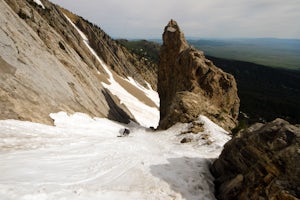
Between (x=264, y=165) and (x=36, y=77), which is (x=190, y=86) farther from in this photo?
(x=264, y=165)

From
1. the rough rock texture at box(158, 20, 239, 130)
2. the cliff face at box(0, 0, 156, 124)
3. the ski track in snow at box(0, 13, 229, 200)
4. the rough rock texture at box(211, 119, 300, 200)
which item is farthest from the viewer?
the rough rock texture at box(158, 20, 239, 130)

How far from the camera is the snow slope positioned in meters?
11.3

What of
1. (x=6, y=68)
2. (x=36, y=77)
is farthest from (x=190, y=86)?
(x=6, y=68)

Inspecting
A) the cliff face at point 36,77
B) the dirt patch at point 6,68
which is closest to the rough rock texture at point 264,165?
the cliff face at point 36,77

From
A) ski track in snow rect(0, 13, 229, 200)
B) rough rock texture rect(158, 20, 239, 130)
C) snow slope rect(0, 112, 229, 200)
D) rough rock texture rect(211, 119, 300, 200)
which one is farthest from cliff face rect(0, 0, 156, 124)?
rough rock texture rect(211, 119, 300, 200)

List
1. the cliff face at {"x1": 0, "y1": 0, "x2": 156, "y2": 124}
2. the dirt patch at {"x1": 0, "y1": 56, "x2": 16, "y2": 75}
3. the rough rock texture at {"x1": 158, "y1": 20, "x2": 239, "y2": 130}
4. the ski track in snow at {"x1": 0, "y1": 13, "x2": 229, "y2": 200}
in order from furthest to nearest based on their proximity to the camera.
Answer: the rough rock texture at {"x1": 158, "y1": 20, "x2": 239, "y2": 130}
the dirt patch at {"x1": 0, "y1": 56, "x2": 16, "y2": 75}
the cliff face at {"x1": 0, "y1": 0, "x2": 156, "y2": 124}
the ski track in snow at {"x1": 0, "y1": 13, "x2": 229, "y2": 200}

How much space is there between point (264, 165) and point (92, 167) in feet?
27.9

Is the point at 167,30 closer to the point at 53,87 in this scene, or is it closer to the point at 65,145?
the point at 53,87

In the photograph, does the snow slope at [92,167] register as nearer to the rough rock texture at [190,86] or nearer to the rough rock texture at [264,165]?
the rough rock texture at [264,165]

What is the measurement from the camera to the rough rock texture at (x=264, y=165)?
11453 mm

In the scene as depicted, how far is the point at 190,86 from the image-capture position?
1449 inches

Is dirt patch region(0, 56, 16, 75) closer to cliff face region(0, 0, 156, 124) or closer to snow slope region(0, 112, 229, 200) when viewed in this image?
cliff face region(0, 0, 156, 124)

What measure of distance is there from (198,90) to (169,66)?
11.0 m

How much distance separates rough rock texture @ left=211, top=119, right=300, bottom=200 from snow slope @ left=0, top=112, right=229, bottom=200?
1429mm
